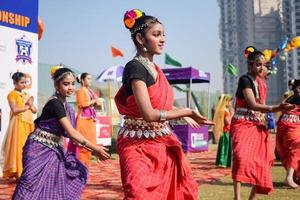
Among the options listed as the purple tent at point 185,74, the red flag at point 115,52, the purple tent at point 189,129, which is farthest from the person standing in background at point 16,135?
the red flag at point 115,52

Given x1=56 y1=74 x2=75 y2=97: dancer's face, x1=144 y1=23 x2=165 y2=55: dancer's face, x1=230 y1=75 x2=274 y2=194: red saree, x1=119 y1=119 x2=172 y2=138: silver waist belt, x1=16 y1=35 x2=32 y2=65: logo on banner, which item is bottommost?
x1=230 y1=75 x2=274 y2=194: red saree

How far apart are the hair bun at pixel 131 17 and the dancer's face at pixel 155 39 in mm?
158

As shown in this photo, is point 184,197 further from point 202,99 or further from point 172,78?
point 202,99

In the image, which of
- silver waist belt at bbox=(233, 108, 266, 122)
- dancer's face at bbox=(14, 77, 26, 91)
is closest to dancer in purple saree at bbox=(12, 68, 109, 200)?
silver waist belt at bbox=(233, 108, 266, 122)

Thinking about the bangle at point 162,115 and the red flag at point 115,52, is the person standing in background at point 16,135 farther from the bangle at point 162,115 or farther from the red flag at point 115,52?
the red flag at point 115,52

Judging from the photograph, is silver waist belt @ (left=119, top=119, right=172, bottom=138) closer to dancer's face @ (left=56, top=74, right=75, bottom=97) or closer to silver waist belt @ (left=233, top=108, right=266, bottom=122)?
dancer's face @ (left=56, top=74, right=75, bottom=97)

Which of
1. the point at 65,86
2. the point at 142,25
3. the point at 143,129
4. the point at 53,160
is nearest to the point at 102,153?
the point at 143,129

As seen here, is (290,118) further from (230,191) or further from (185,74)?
(185,74)

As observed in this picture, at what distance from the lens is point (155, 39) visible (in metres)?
2.57

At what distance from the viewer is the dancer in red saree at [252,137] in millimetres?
4113

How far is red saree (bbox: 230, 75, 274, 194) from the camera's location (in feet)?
13.5

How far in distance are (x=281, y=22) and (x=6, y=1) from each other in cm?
8647

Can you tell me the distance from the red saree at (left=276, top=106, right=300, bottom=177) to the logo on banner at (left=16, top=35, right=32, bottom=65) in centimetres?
423

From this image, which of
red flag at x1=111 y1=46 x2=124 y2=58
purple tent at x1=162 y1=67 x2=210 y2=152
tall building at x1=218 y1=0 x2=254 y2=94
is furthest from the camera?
tall building at x1=218 y1=0 x2=254 y2=94
